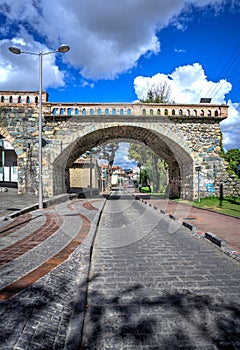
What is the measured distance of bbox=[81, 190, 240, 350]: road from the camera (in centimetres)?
220

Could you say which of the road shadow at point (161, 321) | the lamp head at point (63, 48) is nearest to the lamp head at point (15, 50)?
the lamp head at point (63, 48)

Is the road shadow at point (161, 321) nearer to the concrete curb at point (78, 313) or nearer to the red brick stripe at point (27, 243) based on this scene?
the concrete curb at point (78, 313)

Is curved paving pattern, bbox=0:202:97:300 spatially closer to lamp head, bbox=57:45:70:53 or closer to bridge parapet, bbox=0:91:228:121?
lamp head, bbox=57:45:70:53

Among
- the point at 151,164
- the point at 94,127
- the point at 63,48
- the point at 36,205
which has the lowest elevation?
the point at 36,205

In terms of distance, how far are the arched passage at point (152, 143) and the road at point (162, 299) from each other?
11201 mm

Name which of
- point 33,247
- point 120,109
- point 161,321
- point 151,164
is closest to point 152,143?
point 120,109

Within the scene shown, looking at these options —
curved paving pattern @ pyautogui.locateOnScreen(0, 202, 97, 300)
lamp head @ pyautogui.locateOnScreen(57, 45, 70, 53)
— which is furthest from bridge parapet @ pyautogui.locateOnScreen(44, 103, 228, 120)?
curved paving pattern @ pyautogui.locateOnScreen(0, 202, 97, 300)

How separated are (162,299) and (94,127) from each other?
13352 mm

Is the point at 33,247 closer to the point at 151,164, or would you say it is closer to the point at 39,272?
the point at 39,272

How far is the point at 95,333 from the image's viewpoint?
230 cm

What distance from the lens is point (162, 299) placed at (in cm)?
295

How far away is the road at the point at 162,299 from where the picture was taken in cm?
220

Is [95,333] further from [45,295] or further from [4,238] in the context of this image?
[4,238]

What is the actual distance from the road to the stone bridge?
10932mm
